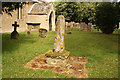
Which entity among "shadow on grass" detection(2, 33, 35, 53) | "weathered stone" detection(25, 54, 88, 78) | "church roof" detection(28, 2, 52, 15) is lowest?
"weathered stone" detection(25, 54, 88, 78)

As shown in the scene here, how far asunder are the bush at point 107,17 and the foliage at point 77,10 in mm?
16831

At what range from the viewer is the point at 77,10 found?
4109cm

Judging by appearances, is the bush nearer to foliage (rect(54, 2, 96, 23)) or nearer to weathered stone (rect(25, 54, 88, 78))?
foliage (rect(54, 2, 96, 23))

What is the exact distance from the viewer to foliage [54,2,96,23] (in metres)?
41.2

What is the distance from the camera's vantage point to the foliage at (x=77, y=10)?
4122cm

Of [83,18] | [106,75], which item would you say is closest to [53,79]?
[106,75]

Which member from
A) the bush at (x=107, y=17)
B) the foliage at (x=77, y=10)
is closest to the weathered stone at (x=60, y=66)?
the bush at (x=107, y=17)

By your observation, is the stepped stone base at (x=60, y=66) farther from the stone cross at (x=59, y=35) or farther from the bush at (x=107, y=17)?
the bush at (x=107, y=17)

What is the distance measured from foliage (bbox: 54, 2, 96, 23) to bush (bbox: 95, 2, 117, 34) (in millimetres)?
16831

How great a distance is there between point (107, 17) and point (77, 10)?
18.3m

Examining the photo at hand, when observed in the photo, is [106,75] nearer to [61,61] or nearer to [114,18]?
[61,61]

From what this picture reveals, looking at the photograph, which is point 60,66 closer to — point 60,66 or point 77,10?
point 60,66

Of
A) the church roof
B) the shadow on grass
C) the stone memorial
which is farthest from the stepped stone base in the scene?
the church roof

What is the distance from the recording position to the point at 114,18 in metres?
23.2
